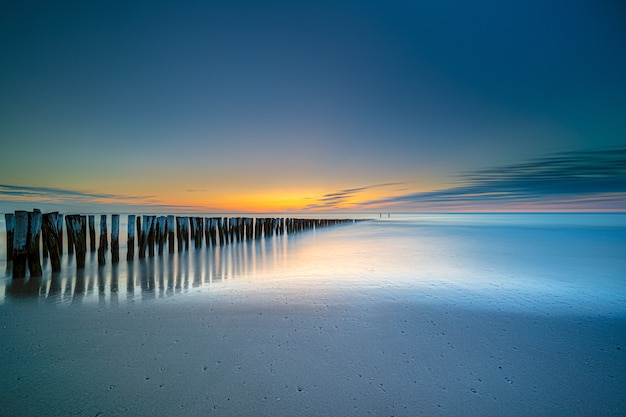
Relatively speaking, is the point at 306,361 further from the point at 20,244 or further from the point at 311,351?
the point at 20,244

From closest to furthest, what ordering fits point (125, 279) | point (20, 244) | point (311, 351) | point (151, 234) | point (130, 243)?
1. point (311, 351)
2. point (125, 279)
3. point (20, 244)
4. point (130, 243)
5. point (151, 234)

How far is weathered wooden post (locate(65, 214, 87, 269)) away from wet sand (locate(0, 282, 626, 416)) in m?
3.00

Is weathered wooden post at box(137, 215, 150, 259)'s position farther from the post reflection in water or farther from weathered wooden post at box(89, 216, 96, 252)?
weathered wooden post at box(89, 216, 96, 252)

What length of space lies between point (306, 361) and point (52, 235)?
269 inches

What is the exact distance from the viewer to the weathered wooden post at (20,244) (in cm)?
543

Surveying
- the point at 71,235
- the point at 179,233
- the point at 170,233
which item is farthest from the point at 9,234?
the point at 179,233

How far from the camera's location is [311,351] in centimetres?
258

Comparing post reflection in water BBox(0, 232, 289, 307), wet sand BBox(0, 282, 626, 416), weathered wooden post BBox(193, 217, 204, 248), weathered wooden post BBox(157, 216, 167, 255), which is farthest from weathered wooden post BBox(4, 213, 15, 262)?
wet sand BBox(0, 282, 626, 416)

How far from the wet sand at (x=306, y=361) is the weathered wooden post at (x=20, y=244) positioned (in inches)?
88.9

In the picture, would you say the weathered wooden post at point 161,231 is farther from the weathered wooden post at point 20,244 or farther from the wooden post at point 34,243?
the weathered wooden post at point 20,244

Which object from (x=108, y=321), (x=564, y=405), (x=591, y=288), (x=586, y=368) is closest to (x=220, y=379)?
(x=108, y=321)

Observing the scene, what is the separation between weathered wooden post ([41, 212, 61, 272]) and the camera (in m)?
6.11

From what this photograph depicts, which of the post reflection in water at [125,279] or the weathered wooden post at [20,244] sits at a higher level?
the weathered wooden post at [20,244]

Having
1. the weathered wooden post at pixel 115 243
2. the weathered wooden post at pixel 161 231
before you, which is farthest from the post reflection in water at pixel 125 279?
the weathered wooden post at pixel 161 231
